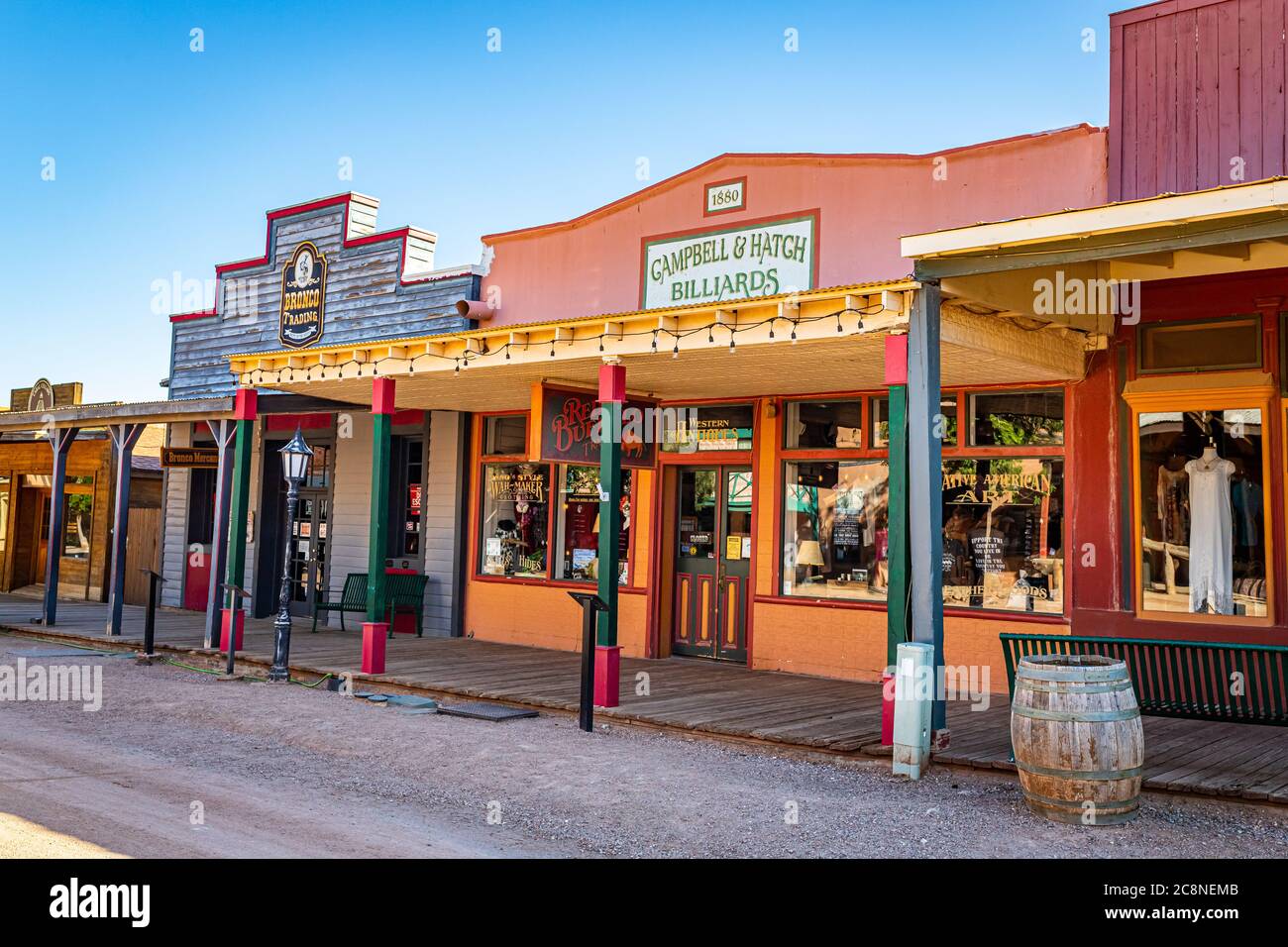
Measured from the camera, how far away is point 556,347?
31.5 ft

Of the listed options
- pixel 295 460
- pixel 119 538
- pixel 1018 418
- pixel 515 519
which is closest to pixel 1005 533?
pixel 1018 418

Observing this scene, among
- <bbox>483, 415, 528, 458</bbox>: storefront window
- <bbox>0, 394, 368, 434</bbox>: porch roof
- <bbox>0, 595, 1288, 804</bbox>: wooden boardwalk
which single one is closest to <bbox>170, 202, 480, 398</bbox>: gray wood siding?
Result: <bbox>483, 415, 528, 458</bbox>: storefront window

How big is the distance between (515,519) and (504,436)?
1088mm

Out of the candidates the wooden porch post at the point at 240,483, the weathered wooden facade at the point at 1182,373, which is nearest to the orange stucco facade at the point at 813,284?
the weathered wooden facade at the point at 1182,373

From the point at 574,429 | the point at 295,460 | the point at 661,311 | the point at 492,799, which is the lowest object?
the point at 492,799

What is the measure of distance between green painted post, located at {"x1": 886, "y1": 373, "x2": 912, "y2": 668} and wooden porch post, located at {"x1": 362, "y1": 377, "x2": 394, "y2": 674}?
5.32 m

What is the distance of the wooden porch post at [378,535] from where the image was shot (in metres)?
10.7

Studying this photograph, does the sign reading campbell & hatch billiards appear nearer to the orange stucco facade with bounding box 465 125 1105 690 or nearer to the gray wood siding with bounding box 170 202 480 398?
the orange stucco facade with bounding box 465 125 1105 690

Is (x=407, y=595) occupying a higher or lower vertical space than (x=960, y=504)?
lower

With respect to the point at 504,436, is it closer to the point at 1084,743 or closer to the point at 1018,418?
the point at 1018,418

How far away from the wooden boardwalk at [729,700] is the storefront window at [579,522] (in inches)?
41.5
